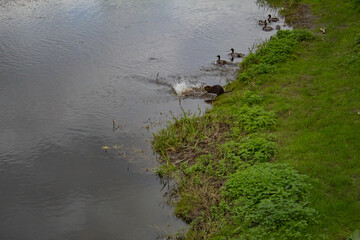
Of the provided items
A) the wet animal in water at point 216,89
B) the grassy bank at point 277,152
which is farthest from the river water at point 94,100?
the grassy bank at point 277,152

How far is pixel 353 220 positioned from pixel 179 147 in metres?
5.91

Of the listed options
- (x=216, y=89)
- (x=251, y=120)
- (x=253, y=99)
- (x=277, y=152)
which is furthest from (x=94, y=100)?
(x=277, y=152)

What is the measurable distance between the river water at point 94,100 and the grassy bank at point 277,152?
1.08 metres

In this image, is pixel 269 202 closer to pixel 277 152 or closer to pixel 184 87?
pixel 277 152

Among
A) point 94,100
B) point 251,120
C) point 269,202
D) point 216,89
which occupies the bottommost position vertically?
point 269,202

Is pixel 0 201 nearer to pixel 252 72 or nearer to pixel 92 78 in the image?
pixel 92 78

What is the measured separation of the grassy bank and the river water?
1.08 m

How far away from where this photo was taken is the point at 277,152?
1053 centimetres

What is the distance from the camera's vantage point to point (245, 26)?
2477 centimetres

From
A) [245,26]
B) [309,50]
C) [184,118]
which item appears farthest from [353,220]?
[245,26]

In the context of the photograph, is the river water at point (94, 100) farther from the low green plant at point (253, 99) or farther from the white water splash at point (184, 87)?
the low green plant at point (253, 99)

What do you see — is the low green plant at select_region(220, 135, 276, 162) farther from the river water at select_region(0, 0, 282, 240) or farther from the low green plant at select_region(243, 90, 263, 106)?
the low green plant at select_region(243, 90, 263, 106)

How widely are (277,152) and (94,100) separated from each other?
811cm

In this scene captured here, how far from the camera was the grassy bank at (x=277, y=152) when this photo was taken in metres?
8.23
